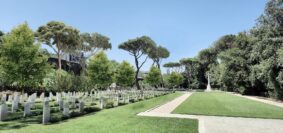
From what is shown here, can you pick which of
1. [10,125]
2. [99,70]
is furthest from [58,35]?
[10,125]

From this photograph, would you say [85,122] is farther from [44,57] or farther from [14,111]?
[44,57]

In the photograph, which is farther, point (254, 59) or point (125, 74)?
point (125, 74)

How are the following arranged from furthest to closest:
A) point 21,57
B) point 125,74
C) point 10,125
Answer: point 125,74
point 21,57
point 10,125

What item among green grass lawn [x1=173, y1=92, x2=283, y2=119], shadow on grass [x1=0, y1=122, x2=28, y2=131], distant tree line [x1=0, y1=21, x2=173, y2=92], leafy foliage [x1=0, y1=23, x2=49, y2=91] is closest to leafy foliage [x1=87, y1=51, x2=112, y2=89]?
distant tree line [x1=0, y1=21, x2=173, y2=92]

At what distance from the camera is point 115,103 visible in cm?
2031

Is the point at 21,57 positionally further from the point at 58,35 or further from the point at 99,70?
the point at 58,35

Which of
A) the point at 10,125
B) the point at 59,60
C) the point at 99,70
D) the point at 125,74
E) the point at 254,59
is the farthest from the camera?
the point at 59,60

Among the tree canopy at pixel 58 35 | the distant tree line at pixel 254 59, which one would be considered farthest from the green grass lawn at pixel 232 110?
the tree canopy at pixel 58 35

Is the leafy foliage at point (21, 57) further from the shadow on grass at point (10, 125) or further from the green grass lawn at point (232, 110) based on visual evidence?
the green grass lawn at point (232, 110)

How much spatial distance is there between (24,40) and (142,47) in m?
41.8

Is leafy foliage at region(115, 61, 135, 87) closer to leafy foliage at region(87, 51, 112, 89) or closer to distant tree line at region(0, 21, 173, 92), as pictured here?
distant tree line at region(0, 21, 173, 92)

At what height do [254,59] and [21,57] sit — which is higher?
[254,59]

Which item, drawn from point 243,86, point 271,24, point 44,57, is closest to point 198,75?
point 243,86

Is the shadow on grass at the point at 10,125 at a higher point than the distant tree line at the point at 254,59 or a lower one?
lower
